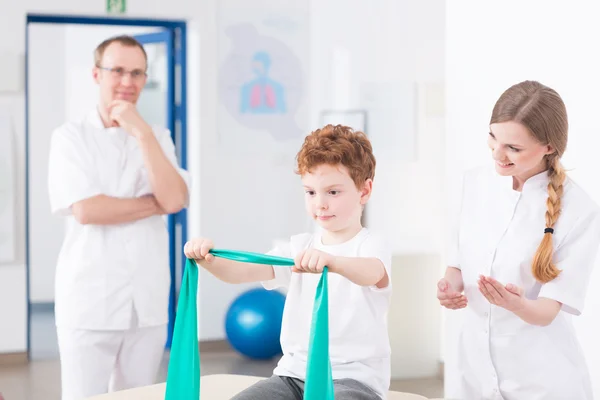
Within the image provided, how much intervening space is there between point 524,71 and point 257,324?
9.32 feet

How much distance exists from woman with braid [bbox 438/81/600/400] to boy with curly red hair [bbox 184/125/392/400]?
284 millimetres

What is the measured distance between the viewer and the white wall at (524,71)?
2.99 m

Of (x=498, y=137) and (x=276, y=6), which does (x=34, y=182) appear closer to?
(x=276, y=6)

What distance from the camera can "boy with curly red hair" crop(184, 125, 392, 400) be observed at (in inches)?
89.1

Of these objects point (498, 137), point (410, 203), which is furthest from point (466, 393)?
point (410, 203)

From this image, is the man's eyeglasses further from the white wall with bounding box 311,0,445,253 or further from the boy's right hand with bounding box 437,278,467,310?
the white wall with bounding box 311,0,445,253

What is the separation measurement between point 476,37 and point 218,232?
10.0ft

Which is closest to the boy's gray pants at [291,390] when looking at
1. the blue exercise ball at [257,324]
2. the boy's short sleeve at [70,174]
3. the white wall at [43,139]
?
the boy's short sleeve at [70,174]

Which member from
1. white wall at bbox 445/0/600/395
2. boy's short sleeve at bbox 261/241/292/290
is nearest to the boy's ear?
boy's short sleeve at bbox 261/241/292/290

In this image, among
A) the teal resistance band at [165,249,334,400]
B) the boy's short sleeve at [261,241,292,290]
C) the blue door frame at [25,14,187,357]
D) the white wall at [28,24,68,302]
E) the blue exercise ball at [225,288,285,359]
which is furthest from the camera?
the white wall at [28,24,68,302]

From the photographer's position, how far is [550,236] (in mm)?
2303

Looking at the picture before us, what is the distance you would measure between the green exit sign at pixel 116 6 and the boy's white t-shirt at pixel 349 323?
160 inches

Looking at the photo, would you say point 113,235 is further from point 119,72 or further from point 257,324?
point 257,324

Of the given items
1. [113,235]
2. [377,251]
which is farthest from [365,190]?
[113,235]
